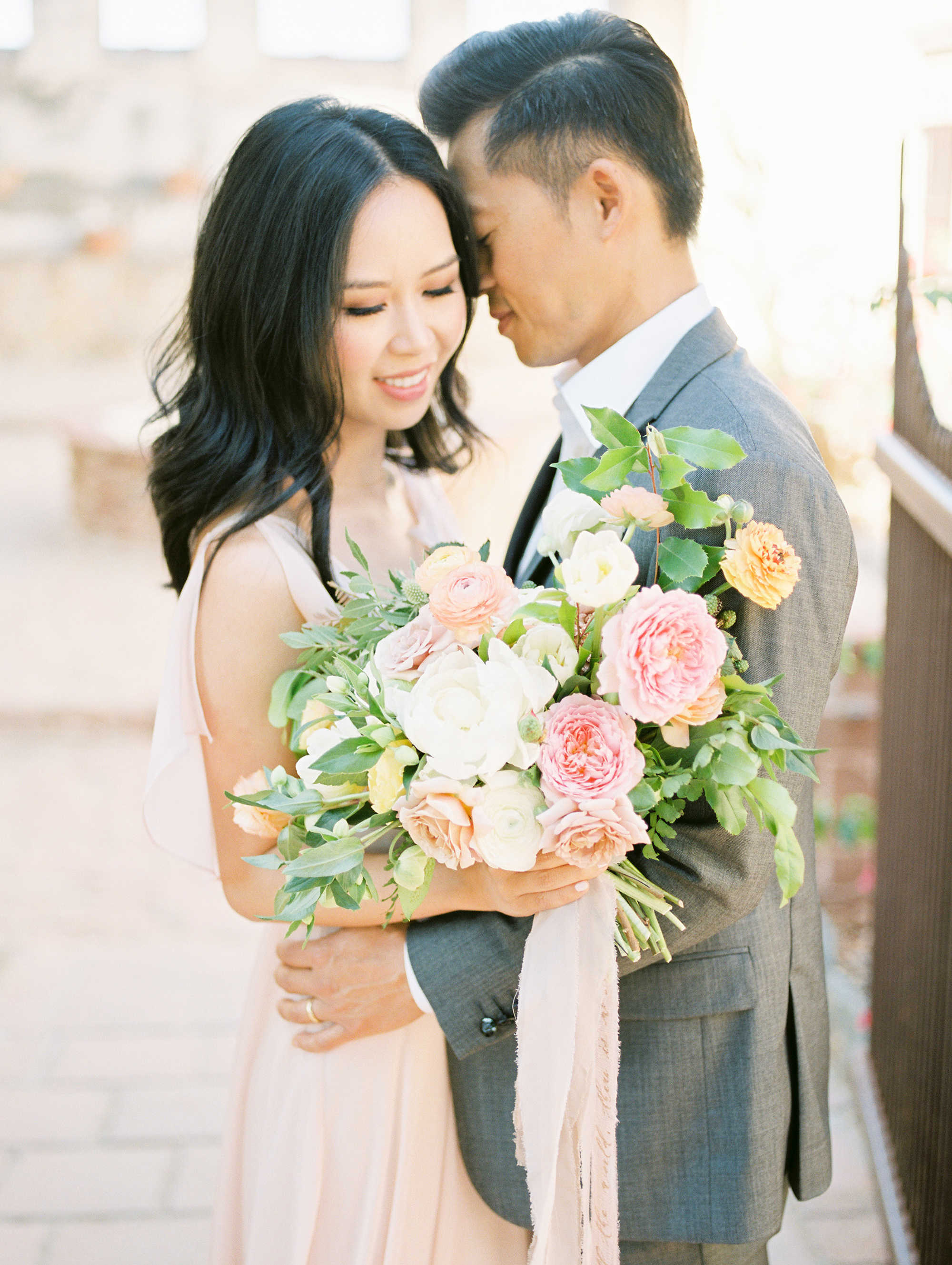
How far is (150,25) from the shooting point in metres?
14.8

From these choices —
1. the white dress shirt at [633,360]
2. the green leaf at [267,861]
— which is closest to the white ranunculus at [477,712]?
the green leaf at [267,861]

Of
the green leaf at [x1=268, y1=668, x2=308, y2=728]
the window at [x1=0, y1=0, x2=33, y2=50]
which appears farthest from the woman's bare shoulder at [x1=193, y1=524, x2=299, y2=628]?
the window at [x1=0, y1=0, x2=33, y2=50]

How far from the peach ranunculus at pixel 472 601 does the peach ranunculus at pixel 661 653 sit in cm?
11

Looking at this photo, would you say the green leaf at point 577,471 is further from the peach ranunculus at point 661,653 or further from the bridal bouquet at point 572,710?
the peach ranunculus at point 661,653

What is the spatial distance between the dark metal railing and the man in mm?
515

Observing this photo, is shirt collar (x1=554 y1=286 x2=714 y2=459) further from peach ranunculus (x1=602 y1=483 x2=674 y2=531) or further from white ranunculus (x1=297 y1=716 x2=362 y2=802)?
white ranunculus (x1=297 y1=716 x2=362 y2=802)

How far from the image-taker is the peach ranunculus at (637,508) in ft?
3.58

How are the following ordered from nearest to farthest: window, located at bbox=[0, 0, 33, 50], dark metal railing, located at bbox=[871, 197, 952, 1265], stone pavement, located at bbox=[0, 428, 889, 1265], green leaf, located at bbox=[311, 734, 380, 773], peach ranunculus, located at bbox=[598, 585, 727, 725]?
peach ranunculus, located at bbox=[598, 585, 727, 725] < green leaf, located at bbox=[311, 734, 380, 773] < dark metal railing, located at bbox=[871, 197, 952, 1265] < stone pavement, located at bbox=[0, 428, 889, 1265] < window, located at bbox=[0, 0, 33, 50]

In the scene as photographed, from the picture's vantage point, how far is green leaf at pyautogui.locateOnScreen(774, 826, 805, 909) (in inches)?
41.8

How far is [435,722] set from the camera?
1.06 metres

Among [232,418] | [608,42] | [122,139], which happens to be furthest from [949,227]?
[122,139]

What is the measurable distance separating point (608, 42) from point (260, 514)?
800 millimetres

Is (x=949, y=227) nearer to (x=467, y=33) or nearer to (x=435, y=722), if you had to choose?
(x=435, y=722)

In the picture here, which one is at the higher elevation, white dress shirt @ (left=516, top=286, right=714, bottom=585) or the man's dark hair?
the man's dark hair
